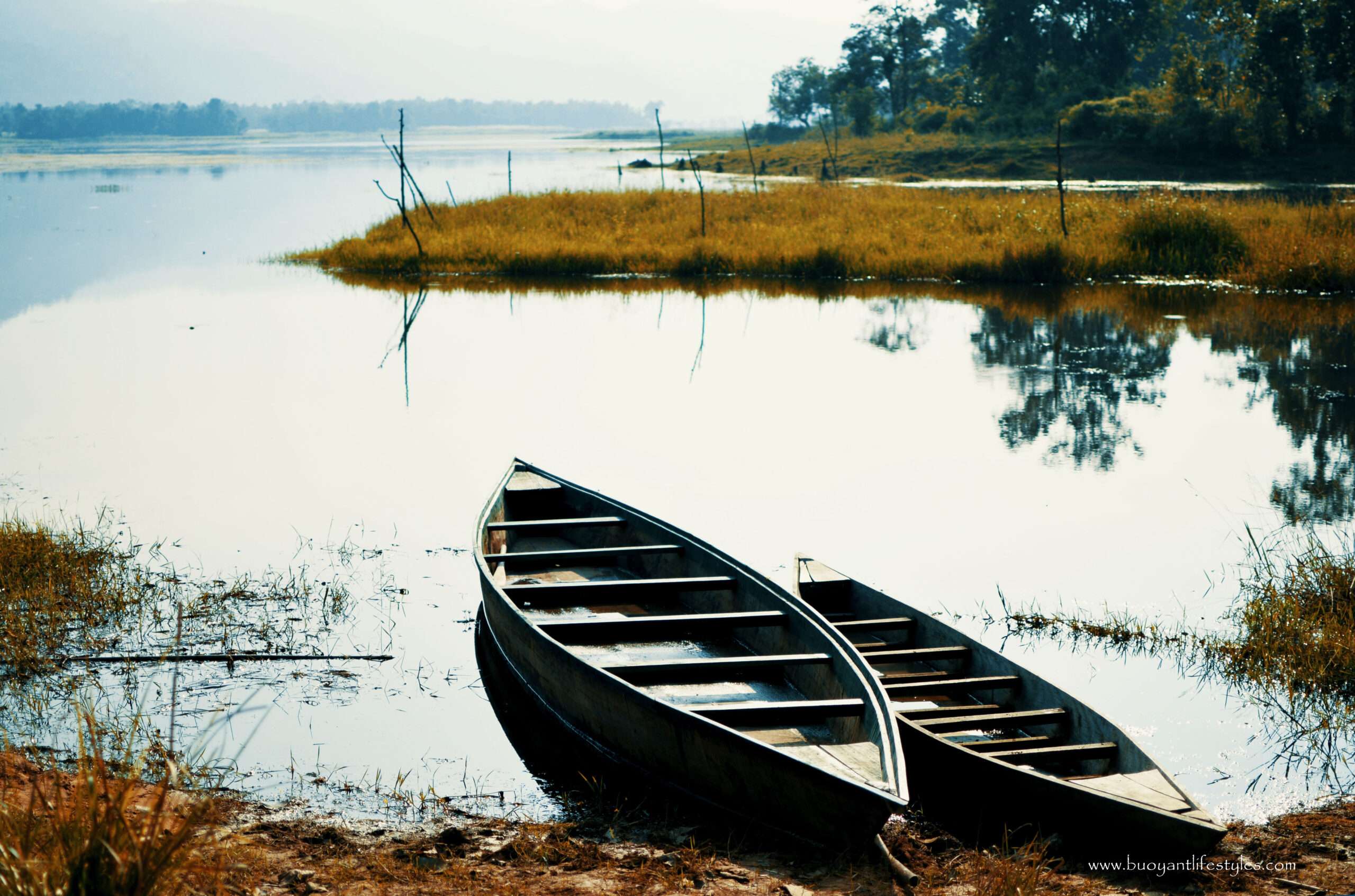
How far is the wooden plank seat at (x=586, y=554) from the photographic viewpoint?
29.0 feet

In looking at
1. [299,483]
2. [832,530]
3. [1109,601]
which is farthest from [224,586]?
[1109,601]

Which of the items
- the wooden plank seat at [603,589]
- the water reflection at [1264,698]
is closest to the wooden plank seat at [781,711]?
the wooden plank seat at [603,589]

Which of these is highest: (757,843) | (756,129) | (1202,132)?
(756,129)

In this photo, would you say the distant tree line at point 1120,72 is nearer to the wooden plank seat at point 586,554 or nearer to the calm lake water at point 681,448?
the calm lake water at point 681,448

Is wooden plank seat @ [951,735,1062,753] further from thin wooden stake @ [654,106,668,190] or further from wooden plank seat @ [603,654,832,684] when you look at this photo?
thin wooden stake @ [654,106,668,190]

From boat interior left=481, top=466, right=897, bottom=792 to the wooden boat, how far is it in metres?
0.35

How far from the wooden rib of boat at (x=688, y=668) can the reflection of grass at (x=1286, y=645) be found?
2478mm

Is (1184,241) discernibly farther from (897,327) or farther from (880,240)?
(897,327)

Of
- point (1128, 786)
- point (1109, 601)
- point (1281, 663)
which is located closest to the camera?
point (1128, 786)

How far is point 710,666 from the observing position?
693 cm

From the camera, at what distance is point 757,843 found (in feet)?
18.7

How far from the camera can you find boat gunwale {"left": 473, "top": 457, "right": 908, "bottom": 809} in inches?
211

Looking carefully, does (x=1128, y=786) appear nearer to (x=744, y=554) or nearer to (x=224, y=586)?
(x=744, y=554)

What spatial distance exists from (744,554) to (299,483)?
521cm
